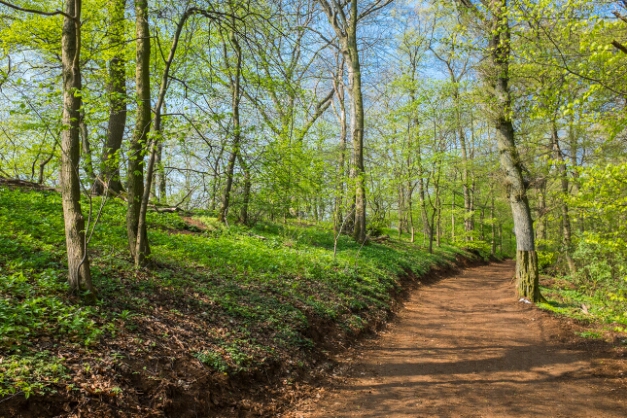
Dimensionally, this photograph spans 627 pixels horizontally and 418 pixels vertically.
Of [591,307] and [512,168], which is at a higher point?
[512,168]

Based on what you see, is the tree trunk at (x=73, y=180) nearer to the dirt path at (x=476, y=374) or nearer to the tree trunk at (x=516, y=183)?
the dirt path at (x=476, y=374)

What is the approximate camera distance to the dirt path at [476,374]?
448cm

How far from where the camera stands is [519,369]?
5676 mm

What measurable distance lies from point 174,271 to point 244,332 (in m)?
2.12

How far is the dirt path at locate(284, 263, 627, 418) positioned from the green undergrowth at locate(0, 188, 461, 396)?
0.86 m

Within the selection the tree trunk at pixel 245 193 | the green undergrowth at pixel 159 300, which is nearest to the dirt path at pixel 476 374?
the green undergrowth at pixel 159 300

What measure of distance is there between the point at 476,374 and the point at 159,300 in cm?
472

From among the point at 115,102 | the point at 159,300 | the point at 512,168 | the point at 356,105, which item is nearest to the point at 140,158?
the point at 115,102

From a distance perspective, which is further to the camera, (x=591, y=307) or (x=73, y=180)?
(x=591, y=307)

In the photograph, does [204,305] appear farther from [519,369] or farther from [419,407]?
[519,369]

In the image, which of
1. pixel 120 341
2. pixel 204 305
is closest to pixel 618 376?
pixel 204 305

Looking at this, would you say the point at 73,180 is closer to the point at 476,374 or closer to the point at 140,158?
the point at 140,158

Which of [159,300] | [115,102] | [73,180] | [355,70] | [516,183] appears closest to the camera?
[73,180]

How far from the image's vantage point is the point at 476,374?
546 centimetres
